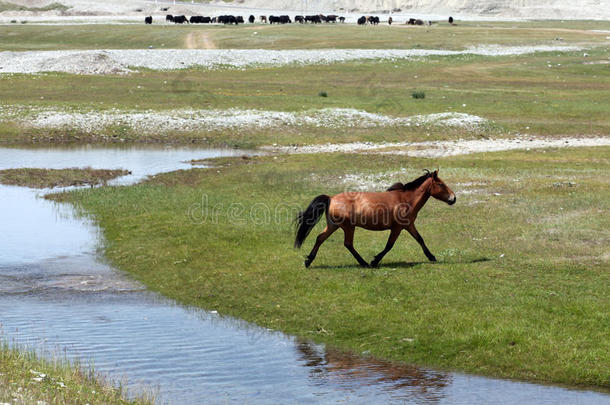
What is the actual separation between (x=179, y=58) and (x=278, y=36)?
36.4 metres

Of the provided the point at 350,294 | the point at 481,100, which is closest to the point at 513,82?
the point at 481,100

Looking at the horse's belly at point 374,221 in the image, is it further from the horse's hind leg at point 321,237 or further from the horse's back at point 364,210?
the horse's hind leg at point 321,237

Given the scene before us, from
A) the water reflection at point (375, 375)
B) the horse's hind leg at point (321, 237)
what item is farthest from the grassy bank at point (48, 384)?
the horse's hind leg at point (321, 237)

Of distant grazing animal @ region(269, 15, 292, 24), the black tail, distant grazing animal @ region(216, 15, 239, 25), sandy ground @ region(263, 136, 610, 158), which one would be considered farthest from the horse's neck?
distant grazing animal @ region(269, 15, 292, 24)

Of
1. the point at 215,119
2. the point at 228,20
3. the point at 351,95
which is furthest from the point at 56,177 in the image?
the point at 228,20

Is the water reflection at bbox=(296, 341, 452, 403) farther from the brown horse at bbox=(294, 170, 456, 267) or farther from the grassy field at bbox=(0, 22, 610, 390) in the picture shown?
the brown horse at bbox=(294, 170, 456, 267)

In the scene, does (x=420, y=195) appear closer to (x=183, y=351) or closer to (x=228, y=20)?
(x=183, y=351)

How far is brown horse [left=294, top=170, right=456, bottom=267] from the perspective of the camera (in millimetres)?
20266

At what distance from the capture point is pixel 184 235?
A: 25.9 metres

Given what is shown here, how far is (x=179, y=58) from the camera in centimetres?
8362

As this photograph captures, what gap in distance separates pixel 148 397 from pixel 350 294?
6.73m

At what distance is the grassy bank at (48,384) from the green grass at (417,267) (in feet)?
16.9

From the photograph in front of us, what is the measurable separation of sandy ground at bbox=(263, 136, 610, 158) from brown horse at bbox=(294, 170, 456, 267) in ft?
72.8

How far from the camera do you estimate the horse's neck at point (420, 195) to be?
2103 centimetres
